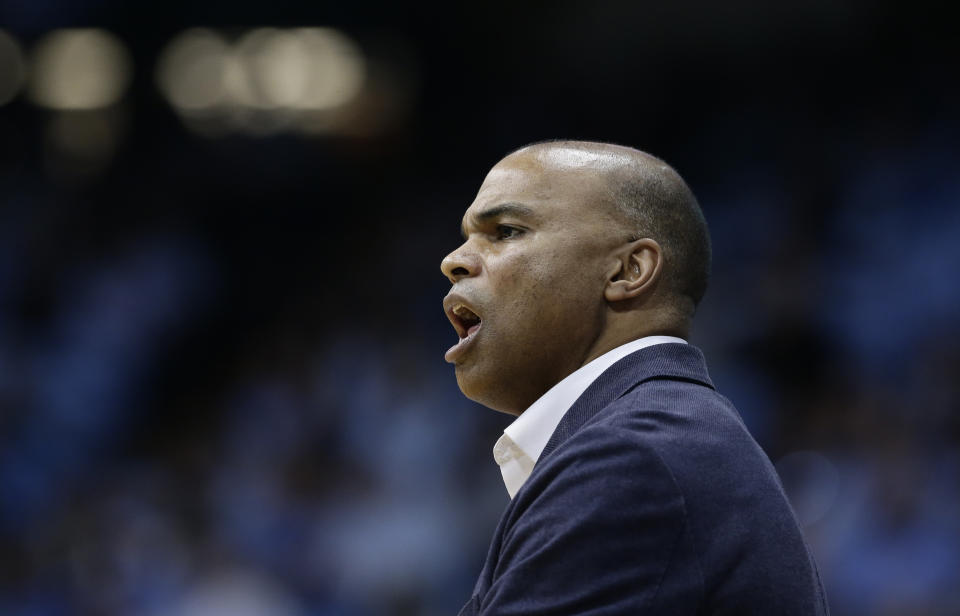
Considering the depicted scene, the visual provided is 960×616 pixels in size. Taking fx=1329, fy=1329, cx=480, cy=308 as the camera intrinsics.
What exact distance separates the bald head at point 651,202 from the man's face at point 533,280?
0.01m

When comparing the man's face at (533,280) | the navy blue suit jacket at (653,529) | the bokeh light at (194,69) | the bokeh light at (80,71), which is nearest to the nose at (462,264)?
the man's face at (533,280)

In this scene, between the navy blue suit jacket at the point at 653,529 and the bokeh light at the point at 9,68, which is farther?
the bokeh light at the point at 9,68

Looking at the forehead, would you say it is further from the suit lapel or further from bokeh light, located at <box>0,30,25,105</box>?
bokeh light, located at <box>0,30,25,105</box>

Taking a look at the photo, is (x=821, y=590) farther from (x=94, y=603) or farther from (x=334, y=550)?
(x=94, y=603)

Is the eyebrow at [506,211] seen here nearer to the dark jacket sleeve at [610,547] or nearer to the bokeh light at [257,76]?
the dark jacket sleeve at [610,547]

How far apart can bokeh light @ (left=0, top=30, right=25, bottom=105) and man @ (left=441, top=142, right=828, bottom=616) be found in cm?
812

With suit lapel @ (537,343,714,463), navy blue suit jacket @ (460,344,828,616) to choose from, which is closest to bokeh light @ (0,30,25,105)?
suit lapel @ (537,343,714,463)

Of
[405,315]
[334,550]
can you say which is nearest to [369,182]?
[405,315]

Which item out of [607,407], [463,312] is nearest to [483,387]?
[463,312]

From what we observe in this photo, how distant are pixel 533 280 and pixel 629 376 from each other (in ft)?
0.95

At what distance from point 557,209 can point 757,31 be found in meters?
6.87

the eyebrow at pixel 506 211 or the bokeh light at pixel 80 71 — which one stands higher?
the bokeh light at pixel 80 71

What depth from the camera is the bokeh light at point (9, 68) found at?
988 cm

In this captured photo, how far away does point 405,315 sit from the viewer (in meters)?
8.69
